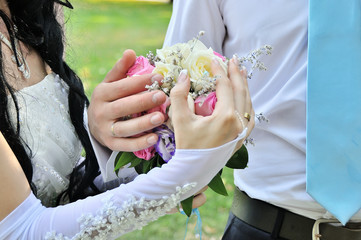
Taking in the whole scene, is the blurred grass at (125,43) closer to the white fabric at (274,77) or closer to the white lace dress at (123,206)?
the white fabric at (274,77)

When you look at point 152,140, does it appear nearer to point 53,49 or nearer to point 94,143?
point 94,143

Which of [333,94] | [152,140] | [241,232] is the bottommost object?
[241,232]

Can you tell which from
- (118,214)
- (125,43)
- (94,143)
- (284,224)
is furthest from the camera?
(125,43)

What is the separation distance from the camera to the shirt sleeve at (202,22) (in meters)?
2.11

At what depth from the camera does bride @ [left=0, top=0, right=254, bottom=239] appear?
1.54m

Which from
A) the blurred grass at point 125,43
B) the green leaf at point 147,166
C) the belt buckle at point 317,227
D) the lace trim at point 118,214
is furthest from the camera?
the blurred grass at point 125,43

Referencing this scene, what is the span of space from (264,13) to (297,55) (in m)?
0.21

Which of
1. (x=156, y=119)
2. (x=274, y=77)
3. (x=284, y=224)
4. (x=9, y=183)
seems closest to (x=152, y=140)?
(x=156, y=119)

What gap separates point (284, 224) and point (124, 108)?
0.86 m

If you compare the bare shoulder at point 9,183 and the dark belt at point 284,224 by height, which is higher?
the bare shoulder at point 9,183

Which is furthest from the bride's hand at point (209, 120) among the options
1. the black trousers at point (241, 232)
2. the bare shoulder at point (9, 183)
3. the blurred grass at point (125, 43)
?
the blurred grass at point (125, 43)

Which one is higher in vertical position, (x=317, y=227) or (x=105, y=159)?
(x=105, y=159)

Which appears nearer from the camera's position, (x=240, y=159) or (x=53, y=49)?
(x=240, y=159)

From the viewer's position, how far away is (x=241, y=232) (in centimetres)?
222
